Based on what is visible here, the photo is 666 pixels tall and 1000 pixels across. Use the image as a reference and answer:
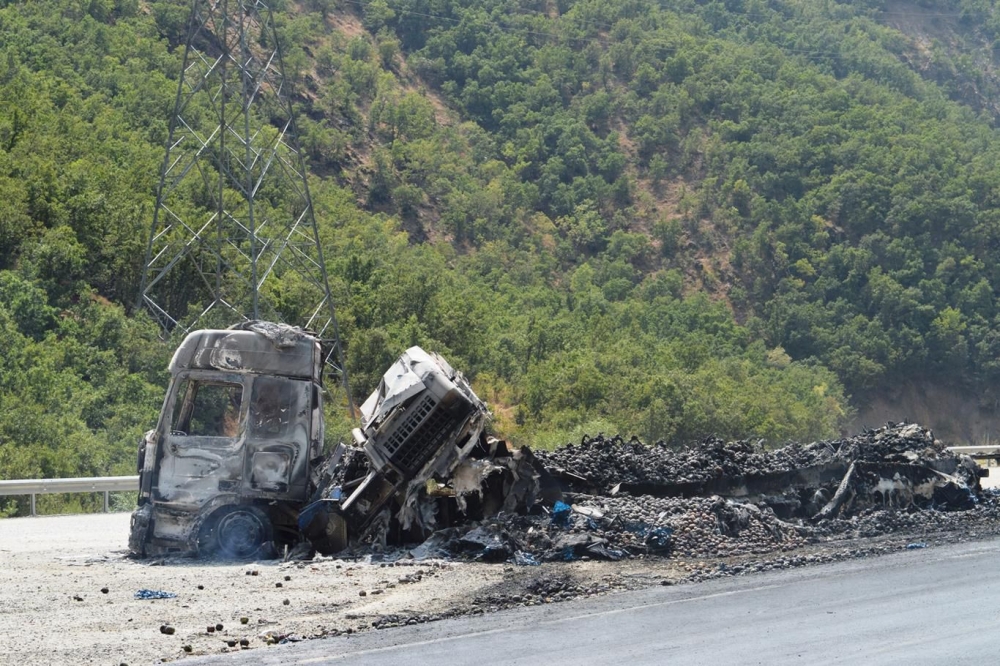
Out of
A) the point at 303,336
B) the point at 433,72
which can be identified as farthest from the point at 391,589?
the point at 433,72

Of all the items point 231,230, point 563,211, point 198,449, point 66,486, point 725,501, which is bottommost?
point 66,486

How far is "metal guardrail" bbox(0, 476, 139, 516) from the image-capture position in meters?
24.5

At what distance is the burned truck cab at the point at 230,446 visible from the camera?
15.7 m

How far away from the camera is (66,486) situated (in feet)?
82.2

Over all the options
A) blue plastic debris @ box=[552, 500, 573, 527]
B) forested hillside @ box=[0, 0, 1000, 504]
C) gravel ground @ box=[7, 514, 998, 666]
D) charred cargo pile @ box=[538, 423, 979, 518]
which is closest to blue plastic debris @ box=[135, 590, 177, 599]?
gravel ground @ box=[7, 514, 998, 666]

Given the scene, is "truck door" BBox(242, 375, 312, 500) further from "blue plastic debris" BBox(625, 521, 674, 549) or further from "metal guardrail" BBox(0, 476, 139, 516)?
"metal guardrail" BBox(0, 476, 139, 516)

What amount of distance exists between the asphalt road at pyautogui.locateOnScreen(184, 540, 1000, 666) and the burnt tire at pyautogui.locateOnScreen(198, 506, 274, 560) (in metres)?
4.20

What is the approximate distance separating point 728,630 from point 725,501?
5.97 meters

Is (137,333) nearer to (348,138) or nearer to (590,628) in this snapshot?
(590,628)

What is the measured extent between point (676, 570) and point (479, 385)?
34.8 meters

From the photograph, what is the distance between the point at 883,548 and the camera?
1778 centimetres

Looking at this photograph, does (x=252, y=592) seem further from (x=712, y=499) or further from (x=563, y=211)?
(x=563, y=211)

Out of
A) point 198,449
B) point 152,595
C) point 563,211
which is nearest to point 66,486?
point 198,449

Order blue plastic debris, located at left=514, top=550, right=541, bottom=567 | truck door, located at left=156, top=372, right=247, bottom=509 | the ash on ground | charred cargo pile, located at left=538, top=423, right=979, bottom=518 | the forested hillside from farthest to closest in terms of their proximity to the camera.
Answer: the forested hillside → charred cargo pile, located at left=538, top=423, right=979, bottom=518 → the ash on ground → truck door, located at left=156, top=372, right=247, bottom=509 → blue plastic debris, located at left=514, top=550, right=541, bottom=567
